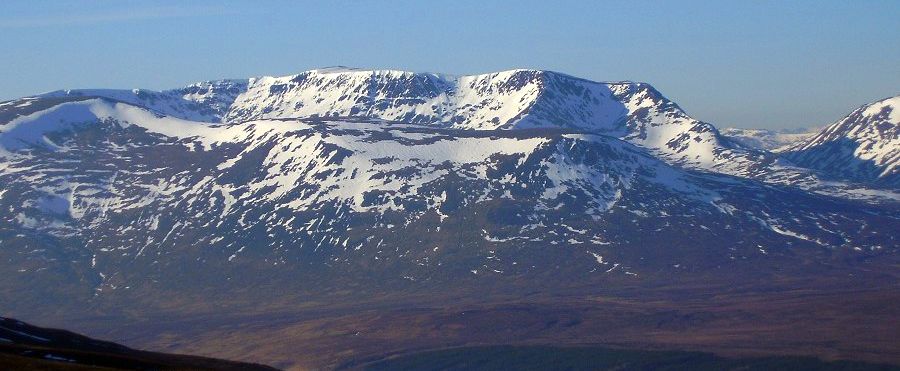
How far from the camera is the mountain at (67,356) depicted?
90.2 metres

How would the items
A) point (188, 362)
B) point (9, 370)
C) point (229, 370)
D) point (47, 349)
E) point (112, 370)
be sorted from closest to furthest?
point (9, 370)
point (112, 370)
point (47, 349)
point (229, 370)
point (188, 362)

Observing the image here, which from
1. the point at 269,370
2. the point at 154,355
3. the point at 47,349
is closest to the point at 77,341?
the point at 154,355

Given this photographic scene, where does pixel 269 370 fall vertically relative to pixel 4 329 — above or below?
below

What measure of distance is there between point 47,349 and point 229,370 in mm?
17367

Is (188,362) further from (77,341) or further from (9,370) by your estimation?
(9,370)

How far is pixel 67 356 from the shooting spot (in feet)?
342

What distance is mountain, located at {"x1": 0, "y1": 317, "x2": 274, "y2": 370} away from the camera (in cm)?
9025

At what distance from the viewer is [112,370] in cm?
9044

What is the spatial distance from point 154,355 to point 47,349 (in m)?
30.3

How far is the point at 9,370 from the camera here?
83.3m

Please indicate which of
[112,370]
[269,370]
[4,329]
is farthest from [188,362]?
[112,370]

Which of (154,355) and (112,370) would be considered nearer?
(112,370)

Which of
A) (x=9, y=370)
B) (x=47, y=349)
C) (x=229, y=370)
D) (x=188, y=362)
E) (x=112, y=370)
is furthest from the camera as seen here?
(x=188, y=362)

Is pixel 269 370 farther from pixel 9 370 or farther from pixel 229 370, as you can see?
pixel 9 370
